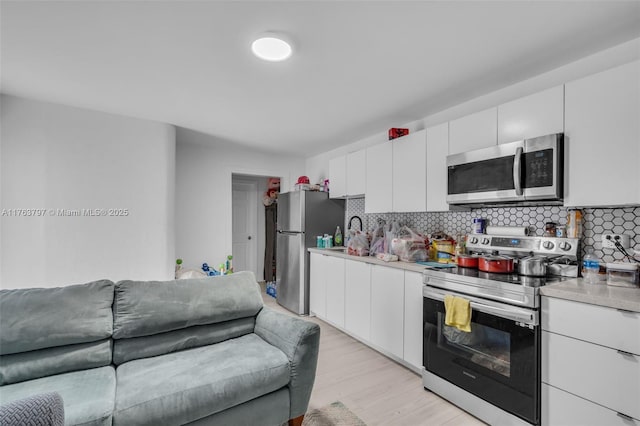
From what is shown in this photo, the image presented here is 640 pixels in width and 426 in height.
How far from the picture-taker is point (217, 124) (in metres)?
3.54

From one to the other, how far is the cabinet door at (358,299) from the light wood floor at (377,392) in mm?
220

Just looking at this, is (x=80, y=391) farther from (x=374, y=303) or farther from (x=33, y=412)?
(x=374, y=303)

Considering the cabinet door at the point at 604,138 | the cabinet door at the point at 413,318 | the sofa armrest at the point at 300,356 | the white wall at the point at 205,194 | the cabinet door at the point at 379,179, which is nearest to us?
the cabinet door at the point at 604,138

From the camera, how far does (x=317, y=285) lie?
391cm

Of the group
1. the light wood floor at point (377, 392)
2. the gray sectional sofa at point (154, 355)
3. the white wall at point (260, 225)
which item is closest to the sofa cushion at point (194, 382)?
the gray sectional sofa at point (154, 355)

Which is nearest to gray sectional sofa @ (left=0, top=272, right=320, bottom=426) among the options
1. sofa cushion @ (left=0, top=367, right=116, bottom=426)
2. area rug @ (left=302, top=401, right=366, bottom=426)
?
sofa cushion @ (left=0, top=367, right=116, bottom=426)

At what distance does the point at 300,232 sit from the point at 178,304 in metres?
2.25

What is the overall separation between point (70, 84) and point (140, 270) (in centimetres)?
189

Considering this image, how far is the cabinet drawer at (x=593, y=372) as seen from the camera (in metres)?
1.41

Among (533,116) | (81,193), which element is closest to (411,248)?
(533,116)

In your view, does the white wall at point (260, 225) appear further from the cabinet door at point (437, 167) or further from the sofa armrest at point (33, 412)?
the sofa armrest at point (33, 412)

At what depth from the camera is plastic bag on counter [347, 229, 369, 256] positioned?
3314 mm

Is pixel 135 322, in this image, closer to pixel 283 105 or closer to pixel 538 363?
pixel 283 105

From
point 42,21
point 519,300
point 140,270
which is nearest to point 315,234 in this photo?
point 140,270
